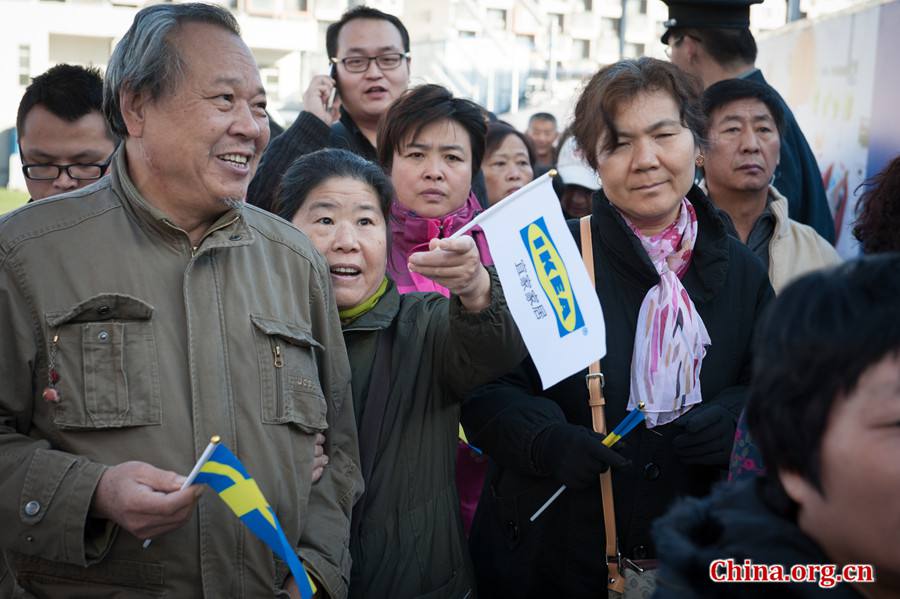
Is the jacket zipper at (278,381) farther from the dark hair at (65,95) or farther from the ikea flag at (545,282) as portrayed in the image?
the dark hair at (65,95)

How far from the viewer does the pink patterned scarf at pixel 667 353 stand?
124 inches

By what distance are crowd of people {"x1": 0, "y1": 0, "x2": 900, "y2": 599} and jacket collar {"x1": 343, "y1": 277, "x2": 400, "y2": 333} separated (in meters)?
0.01

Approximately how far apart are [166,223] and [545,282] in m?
1.04

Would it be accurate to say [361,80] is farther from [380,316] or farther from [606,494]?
[606,494]

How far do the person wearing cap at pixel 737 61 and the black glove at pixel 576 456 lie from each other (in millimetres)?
2519

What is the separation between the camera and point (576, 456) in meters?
2.98

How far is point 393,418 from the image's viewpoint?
3094 mm

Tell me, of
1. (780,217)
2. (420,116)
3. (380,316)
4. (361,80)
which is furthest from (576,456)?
(361,80)

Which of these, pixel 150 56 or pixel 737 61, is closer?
pixel 150 56

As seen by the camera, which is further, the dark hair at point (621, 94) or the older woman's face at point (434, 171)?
the older woman's face at point (434, 171)

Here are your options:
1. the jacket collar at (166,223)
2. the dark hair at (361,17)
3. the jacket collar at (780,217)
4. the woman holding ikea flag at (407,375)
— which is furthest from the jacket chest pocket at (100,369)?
the dark hair at (361,17)

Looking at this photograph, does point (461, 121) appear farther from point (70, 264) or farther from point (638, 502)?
point (70, 264)

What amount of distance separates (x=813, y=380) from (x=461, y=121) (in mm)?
2898

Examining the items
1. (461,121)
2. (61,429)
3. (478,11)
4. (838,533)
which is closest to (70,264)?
(61,429)
